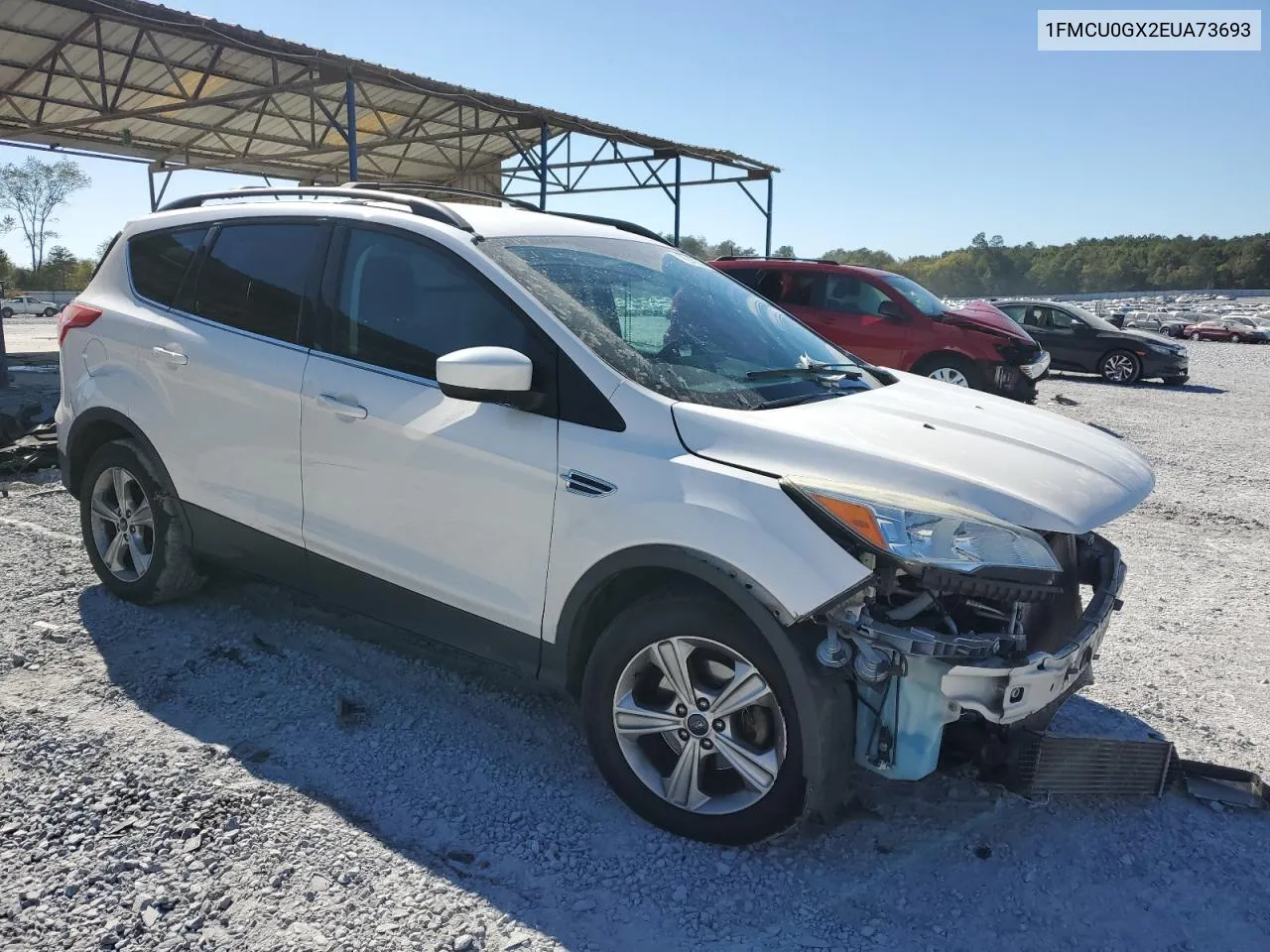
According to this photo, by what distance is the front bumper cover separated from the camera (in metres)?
2.27

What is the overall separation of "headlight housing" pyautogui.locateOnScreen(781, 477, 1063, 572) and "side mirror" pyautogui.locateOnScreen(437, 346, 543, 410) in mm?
941

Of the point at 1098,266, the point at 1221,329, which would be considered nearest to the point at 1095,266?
the point at 1098,266

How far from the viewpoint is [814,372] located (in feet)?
Answer: 10.8

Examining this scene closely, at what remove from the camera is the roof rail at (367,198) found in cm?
323

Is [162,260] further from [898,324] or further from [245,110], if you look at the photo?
[245,110]

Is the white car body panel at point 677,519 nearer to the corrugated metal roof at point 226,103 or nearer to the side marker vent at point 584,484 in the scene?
the side marker vent at point 584,484

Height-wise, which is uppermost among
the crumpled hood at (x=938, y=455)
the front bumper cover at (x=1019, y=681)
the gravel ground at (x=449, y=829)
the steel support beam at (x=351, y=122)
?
the steel support beam at (x=351, y=122)

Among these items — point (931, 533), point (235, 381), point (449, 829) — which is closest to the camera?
point (931, 533)

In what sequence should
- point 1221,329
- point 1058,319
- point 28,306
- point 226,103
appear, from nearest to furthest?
point 226,103, point 1058,319, point 1221,329, point 28,306

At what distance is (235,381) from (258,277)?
445 millimetres

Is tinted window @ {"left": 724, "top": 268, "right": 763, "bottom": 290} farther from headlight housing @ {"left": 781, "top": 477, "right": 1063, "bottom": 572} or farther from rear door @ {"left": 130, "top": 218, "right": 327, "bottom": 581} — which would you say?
headlight housing @ {"left": 781, "top": 477, "right": 1063, "bottom": 572}

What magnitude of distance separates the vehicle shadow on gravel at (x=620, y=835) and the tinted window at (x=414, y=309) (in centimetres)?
132

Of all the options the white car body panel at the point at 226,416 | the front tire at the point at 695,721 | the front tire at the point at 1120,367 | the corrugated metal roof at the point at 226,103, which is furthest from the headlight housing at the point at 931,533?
the front tire at the point at 1120,367

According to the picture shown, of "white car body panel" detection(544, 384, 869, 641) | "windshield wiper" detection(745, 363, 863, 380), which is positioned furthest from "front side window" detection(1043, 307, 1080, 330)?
"white car body panel" detection(544, 384, 869, 641)
